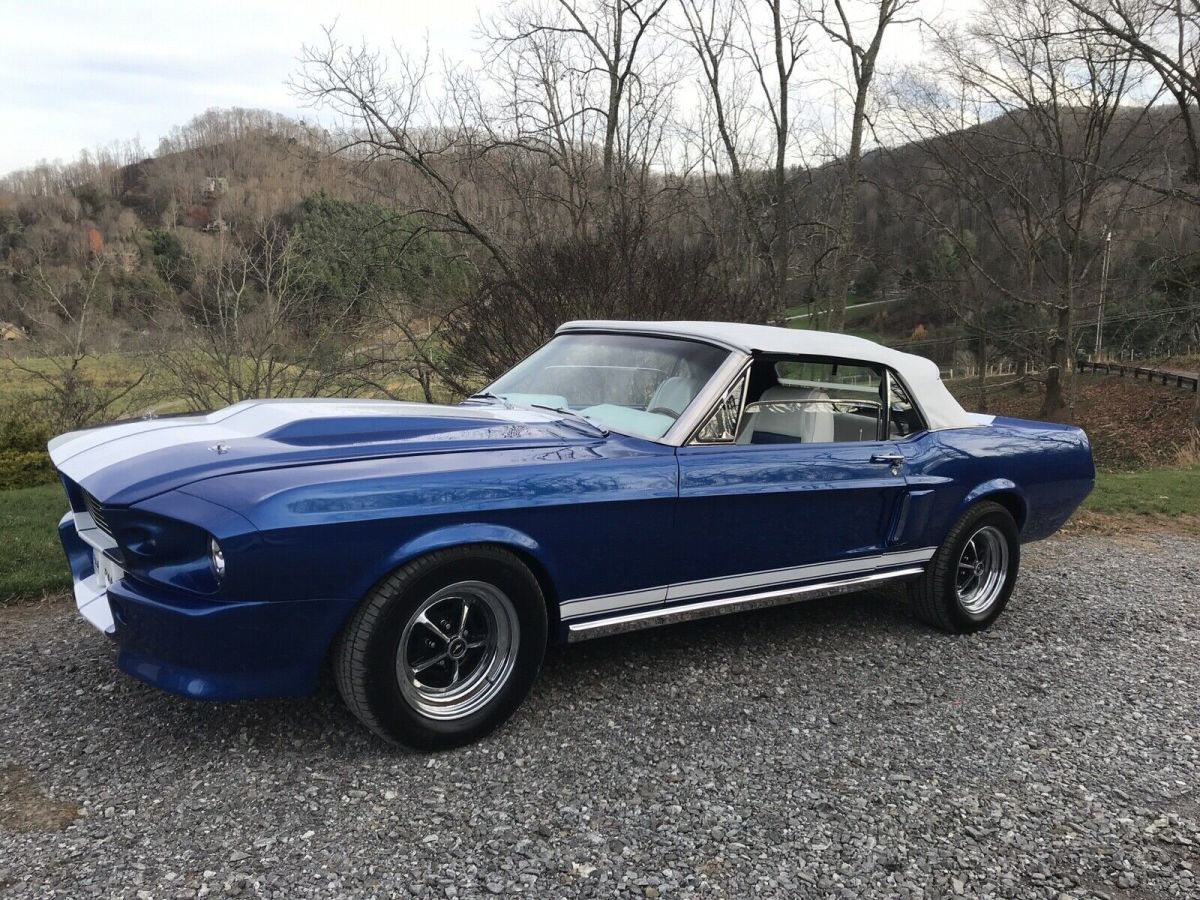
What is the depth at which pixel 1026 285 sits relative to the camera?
2517cm

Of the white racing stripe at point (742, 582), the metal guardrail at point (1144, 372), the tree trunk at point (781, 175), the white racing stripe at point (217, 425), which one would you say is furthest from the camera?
the metal guardrail at point (1144, 372)

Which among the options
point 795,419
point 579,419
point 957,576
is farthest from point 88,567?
point 957,576

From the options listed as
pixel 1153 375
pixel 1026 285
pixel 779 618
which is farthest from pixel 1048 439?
pixel 1153 375

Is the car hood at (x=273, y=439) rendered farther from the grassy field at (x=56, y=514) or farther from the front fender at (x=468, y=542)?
the grassy field at (x=56, y=514)

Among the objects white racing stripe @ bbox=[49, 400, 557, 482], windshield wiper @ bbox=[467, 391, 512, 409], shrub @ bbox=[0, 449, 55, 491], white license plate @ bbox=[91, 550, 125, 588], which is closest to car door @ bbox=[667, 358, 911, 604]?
white racing stripe @ bbox=[49, 400, 557, 482]

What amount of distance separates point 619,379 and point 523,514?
3.96 feet

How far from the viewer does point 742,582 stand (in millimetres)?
3678

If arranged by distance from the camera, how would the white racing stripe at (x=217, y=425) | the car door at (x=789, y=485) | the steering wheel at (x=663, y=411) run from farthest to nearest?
the steering wheel at (x=663, y=411)
the car door at (x=789, y=485)
the white racing stripe at (x=217, y=425)

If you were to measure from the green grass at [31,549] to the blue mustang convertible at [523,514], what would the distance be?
72.2 inches

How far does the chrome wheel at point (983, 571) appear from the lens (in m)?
4.71

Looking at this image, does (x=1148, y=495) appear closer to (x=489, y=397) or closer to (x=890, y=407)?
(x=890, y=407)

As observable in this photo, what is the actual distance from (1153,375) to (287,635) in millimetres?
36145

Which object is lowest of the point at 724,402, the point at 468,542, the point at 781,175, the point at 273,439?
the point at 468,542

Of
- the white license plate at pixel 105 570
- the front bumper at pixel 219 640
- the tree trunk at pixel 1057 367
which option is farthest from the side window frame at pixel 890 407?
the tree trunk at pixel 1057 367
